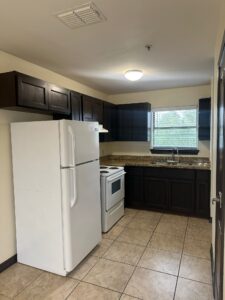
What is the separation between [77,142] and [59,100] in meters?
0.78

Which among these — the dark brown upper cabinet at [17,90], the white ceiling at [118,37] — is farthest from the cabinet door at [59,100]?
the white ceiling at [118,37]

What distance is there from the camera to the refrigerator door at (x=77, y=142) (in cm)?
223

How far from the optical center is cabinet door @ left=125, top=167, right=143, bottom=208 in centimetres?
428

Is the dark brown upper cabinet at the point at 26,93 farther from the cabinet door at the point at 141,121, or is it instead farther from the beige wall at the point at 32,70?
the cabinet door at the point at 141,121

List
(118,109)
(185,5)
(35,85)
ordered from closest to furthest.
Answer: (185,5) < (35,85) < (118,109)

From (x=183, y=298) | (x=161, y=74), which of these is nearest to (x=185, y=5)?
(x=161, y=74)

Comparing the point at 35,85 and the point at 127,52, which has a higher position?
the point at 127,52

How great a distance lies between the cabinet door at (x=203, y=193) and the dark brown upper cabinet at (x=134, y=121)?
135 centimetres

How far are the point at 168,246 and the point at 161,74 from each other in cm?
263

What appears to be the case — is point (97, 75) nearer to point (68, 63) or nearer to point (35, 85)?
point (68, 63)

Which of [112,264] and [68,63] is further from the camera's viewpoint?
[68,63]

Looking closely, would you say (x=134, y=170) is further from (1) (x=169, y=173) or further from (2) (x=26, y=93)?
(2) (x=26, y=93)

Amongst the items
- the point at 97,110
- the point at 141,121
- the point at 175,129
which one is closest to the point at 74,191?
the point at 97,110

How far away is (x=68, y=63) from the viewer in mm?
2932
